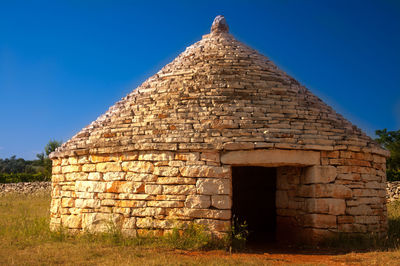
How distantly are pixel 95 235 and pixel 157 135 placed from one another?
2.01 meters

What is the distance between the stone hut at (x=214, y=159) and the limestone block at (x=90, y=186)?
0.02m

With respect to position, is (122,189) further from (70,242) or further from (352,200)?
(352,200)

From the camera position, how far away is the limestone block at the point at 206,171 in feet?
19.2

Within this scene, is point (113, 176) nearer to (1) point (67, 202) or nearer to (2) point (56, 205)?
(1) point (67, 202)

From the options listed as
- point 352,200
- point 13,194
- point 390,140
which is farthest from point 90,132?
point 390,140

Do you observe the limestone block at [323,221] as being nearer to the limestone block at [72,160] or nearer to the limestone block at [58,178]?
the limestone block at [72,160]

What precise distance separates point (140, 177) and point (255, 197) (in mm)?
4288

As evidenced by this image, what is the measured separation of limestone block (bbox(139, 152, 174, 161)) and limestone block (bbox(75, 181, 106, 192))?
35.0 inches

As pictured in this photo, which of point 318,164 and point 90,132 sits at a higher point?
point 90,132

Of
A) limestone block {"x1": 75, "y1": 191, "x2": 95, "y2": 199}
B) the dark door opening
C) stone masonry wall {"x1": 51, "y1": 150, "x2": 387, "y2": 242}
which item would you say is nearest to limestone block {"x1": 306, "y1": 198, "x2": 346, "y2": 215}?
stone masonry wall {"x1": 51, "y1": 150, "x2": 387, "y2": 242}

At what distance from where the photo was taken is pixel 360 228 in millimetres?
6379

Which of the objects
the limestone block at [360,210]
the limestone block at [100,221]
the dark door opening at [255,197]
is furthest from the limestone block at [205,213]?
the dark door opening at [255,197]

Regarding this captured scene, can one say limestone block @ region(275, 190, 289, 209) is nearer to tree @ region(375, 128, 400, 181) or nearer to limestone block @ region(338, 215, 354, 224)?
limestone block @ region(338, 215, 354, 224)

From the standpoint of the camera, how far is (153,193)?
19.6ft
